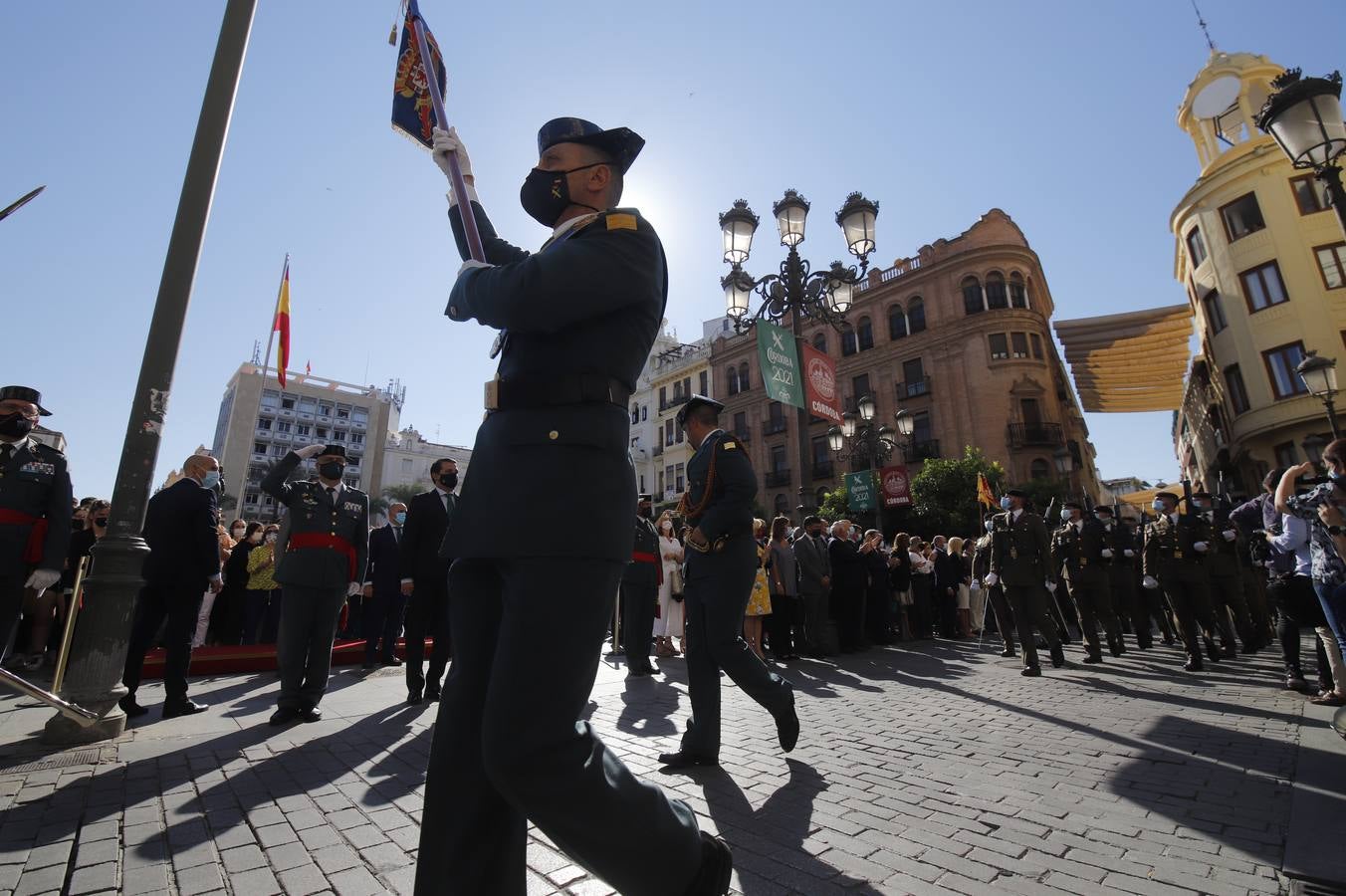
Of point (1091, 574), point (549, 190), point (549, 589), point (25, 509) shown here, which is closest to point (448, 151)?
point (549, 190)

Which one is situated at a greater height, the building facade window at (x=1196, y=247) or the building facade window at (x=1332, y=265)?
the building facade window at (x=1196, y=247)

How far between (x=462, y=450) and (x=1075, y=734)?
125551 millimetres

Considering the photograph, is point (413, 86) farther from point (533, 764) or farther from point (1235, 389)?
point (1235, 389)

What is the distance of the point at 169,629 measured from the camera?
5.09 m

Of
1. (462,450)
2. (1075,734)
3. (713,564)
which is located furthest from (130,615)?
(462,450)

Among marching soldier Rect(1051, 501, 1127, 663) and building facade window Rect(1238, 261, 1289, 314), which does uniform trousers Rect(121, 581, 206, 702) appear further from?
building facade window Rect(1238, 261, 1289, 314)

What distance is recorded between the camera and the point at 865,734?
456 cm

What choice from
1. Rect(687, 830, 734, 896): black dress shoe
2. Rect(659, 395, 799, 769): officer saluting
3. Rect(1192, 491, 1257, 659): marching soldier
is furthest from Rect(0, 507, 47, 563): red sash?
Rect(1192, 491, 1257, 659): marching soldier

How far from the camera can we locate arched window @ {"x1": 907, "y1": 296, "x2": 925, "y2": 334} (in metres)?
40.6

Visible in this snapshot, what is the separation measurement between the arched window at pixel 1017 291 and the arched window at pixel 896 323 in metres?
6.23

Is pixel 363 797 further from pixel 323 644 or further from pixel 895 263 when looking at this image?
pixel 895 263

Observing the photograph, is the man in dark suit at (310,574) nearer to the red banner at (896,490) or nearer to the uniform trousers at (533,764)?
the uniform trousers at (533,764)

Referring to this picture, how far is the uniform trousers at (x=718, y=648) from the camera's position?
3.85 metres

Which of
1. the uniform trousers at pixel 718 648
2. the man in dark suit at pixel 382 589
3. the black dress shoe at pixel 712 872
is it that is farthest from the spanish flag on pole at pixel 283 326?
the black dress shoe at pixel 712 872
